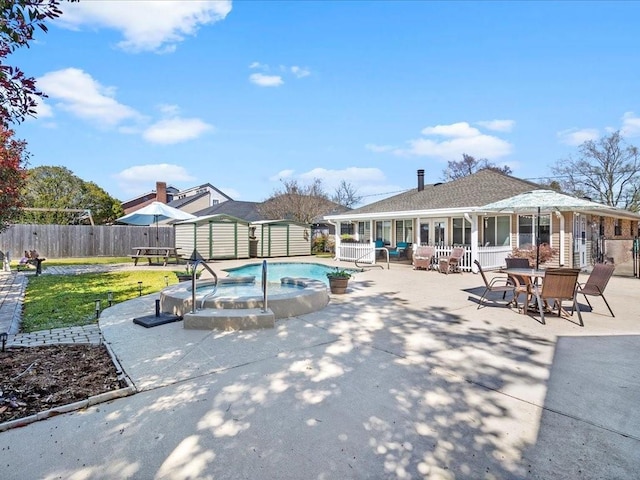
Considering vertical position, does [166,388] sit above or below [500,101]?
below

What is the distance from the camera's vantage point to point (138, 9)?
5.73 meters

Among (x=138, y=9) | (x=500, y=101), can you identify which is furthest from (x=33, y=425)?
(x=500, y=101)

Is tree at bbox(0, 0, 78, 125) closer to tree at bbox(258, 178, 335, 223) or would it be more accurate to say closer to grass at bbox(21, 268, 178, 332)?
grass at bbox(21, 268, 178, 332)

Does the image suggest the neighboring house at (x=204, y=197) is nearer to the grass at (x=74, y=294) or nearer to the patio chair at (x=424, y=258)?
the grass at (x=74, y=294)

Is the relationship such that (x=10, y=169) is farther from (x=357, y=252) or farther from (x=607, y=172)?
(x=607, y=172)

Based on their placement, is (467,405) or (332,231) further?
(332,231)

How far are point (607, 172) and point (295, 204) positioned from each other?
89.2ft

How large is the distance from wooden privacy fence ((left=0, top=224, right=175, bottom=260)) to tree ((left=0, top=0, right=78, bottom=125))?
1632 centimetres

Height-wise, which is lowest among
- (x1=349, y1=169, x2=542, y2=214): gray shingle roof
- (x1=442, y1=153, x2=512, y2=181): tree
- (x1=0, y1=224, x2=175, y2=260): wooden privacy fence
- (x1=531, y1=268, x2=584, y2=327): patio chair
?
(x1=531, y1=268, x2=584, y2=327): patio chair

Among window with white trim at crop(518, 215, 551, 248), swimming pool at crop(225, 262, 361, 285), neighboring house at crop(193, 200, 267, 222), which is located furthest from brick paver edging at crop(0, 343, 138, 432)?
neighboring house at crop(193, 200, 267, 222)

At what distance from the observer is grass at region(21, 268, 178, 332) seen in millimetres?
6066

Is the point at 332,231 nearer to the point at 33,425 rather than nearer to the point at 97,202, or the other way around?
the point at 97,202

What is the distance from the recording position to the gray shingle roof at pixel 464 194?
15.2 metres

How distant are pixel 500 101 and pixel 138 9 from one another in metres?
17.6
